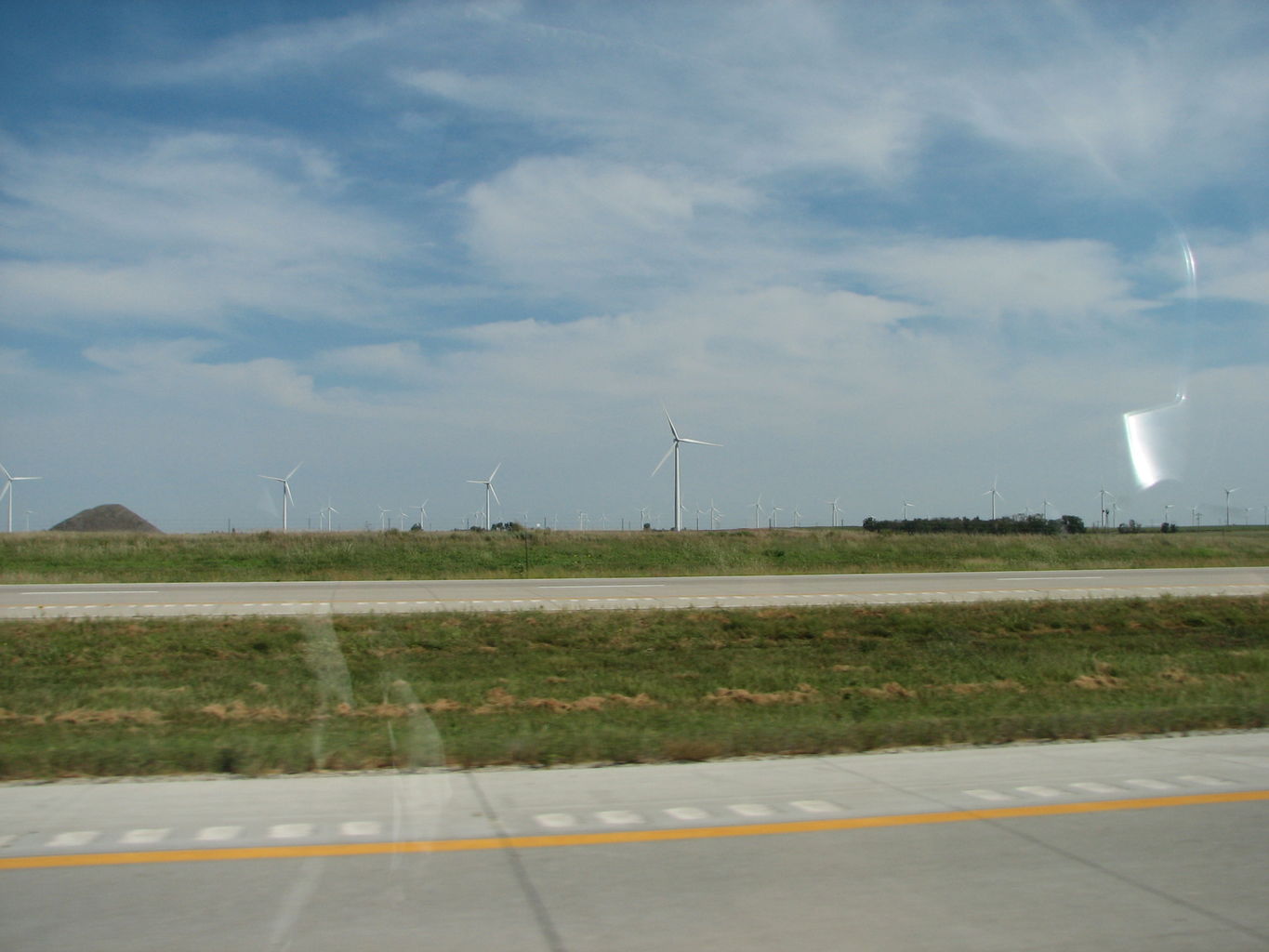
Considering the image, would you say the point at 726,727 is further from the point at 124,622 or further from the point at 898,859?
the point at 124,622

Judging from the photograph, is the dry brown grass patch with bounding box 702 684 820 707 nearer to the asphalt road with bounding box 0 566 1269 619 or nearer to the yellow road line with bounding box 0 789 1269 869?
the yellow road line with bounding box 0 789 1269 869

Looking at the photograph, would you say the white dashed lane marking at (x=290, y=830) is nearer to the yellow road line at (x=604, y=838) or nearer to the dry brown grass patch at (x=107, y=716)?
the yellow road line at (x=604, y=838)

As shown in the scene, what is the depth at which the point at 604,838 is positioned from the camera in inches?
266

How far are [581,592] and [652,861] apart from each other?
23909mm

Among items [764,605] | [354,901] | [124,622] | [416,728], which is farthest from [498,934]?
[764,605]

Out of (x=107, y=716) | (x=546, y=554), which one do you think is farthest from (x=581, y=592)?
(x=107, y=716)

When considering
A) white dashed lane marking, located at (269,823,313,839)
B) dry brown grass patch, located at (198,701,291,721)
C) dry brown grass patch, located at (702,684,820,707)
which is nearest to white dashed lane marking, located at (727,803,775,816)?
white dashed lane marking, located at (269,823,313,839)

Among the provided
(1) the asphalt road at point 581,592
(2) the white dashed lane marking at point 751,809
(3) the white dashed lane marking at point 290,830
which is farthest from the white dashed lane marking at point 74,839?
(1) the asphalt road at point 581,592

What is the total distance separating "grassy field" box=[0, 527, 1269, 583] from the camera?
134 feet

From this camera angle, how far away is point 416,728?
434 inches

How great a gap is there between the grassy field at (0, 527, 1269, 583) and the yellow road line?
104 ft

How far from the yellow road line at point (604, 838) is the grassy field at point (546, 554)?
1247 inches

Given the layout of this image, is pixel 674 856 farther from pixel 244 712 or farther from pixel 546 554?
pixel 546 554

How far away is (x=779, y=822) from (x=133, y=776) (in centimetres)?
510
